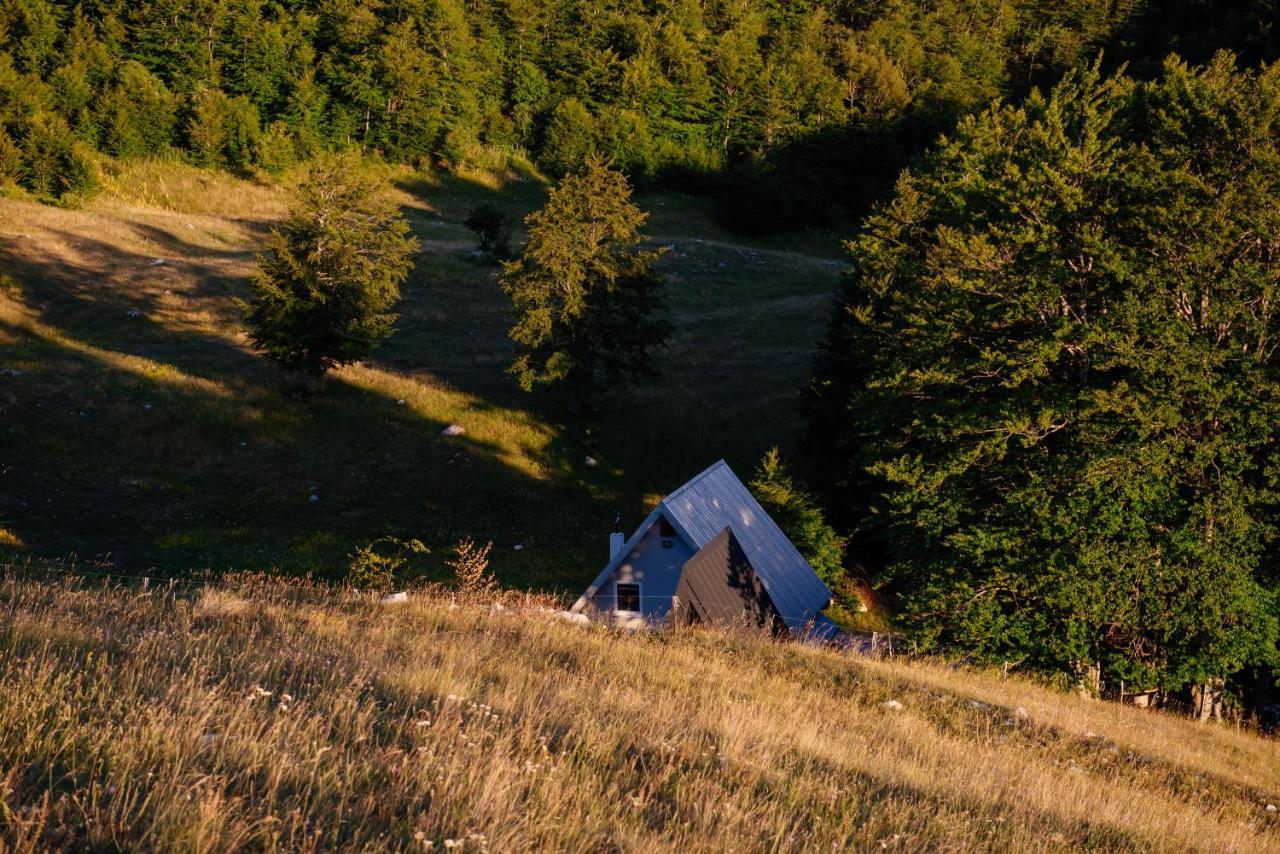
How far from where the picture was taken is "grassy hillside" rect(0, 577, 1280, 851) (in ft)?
12.5

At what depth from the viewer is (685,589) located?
22.6m

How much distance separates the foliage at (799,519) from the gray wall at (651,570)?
18.3 feet

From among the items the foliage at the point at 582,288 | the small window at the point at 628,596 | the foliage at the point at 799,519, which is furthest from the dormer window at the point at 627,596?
the foliage at the point at 582,288

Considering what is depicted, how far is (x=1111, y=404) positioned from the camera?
18438 millimetres

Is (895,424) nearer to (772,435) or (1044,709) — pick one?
(1044,709)

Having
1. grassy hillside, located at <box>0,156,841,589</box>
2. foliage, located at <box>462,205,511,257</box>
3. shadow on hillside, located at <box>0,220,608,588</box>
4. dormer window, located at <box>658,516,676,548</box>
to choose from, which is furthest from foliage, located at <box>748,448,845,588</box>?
foliage, located at <box>462,205,511,257</box>

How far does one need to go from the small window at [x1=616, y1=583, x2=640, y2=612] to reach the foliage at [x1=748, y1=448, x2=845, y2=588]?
653 cm

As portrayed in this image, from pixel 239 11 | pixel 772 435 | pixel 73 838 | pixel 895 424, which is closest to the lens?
pixel 73 838

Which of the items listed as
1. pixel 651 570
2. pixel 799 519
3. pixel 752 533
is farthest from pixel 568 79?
pixel 651 570

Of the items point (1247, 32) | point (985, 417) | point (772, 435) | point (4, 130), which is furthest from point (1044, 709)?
point (1247, 32)

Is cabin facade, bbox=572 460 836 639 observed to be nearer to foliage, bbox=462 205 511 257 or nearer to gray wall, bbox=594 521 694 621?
gray wall, bbox=594 521 694 621

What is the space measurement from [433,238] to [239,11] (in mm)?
43748

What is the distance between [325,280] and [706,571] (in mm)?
23714

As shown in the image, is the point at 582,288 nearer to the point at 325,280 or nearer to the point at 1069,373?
the point at 325,280
